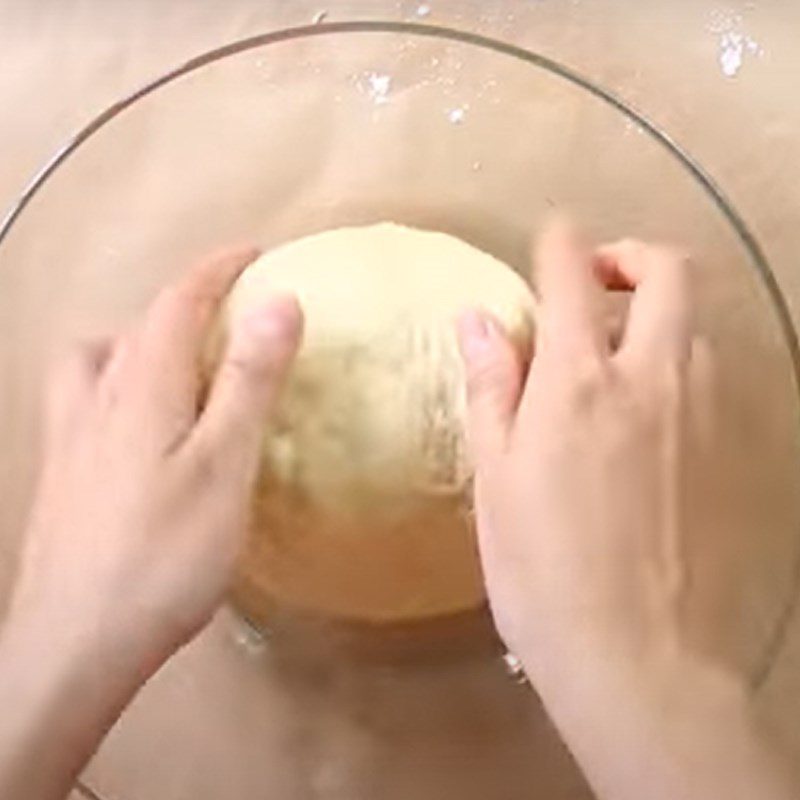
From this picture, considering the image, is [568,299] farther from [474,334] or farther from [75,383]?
[75,383]

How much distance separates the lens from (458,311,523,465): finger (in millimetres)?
588

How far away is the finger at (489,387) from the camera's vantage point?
59 cm

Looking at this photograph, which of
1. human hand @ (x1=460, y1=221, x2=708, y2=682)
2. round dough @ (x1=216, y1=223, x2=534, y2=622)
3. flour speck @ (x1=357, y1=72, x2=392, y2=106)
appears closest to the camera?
human hand @ (x1=460, y1=221, x2=708, y2=682)

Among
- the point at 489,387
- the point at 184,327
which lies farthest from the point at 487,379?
the point at 184,327

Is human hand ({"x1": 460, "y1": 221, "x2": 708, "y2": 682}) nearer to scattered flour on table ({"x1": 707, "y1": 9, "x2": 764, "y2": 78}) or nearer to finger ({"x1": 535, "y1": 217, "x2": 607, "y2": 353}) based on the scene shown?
finger ({"x1": 535, "y1": 217, "x2": 607, "y2": 353})

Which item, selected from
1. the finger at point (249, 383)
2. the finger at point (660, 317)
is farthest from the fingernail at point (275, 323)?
the finger at point (660, 317)

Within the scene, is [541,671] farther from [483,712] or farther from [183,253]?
[183,253]

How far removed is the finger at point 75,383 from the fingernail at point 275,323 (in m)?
0.06

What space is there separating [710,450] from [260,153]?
25 cm

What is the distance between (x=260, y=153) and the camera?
760 millimetres

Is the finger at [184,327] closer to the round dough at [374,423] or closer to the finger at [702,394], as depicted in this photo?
the round dough at [374,423]

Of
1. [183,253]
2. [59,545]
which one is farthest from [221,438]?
[183,253]

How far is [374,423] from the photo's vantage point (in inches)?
26.1

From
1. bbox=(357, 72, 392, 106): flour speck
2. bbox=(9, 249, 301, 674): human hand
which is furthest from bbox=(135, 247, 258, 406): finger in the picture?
bbox=(357, 72, 392, 106): flour speck
